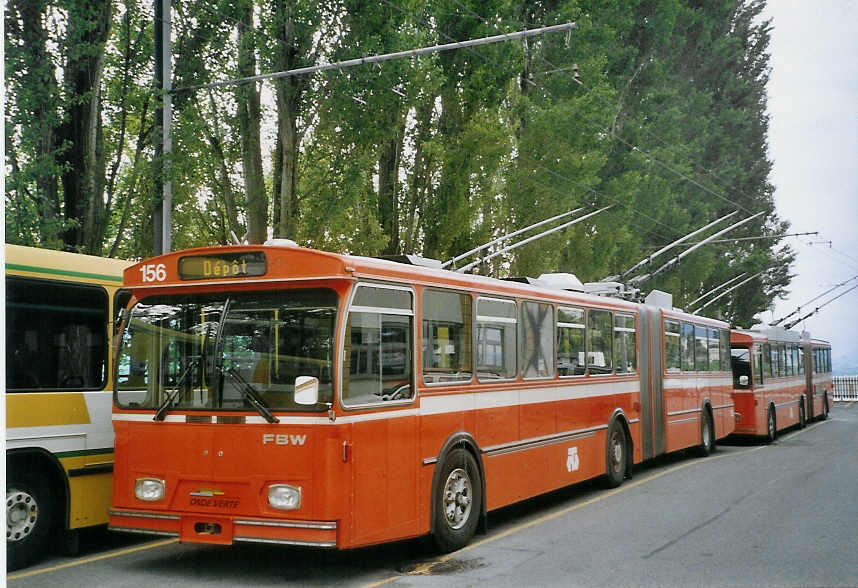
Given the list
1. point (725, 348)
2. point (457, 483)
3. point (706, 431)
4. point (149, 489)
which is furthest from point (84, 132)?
point (725, 348)

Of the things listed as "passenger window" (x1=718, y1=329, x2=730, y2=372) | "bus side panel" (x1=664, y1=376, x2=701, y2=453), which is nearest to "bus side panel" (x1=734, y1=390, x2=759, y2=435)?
"passenger window" (x1=718, y1=329, x2=730, y2=372)

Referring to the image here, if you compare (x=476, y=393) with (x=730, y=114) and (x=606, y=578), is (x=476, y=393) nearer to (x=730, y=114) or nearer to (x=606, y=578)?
(x=606, y=578)

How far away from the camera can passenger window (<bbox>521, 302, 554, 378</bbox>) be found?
11234 mm

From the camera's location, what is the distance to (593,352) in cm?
1355

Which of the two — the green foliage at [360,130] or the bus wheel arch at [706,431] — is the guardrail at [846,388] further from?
the bus wheel arch at [706,431]

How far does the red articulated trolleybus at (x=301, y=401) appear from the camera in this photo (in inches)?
302

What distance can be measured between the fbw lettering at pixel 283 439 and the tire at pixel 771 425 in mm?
17503

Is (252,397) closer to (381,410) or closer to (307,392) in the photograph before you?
(307,392)

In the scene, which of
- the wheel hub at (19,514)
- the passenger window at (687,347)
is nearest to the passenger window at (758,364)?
the passenger window at (687,347)

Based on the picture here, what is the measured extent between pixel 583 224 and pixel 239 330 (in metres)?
22.3

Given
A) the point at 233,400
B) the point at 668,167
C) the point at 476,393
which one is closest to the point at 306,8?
the point at 476,393

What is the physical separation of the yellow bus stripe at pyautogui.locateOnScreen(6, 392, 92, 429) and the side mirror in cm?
253

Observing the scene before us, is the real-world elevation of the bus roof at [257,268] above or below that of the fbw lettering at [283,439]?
above

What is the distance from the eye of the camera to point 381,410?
26.8 ft
